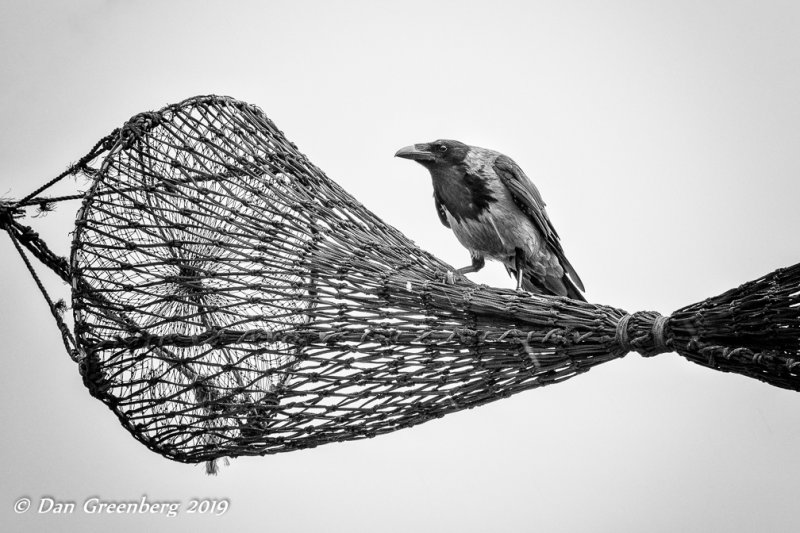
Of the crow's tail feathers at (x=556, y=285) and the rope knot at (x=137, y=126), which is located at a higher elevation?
the rope knot at (x=137, y=126)

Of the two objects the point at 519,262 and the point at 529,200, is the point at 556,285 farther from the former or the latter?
the point at 529,200

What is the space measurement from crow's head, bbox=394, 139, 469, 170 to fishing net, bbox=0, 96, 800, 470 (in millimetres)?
967

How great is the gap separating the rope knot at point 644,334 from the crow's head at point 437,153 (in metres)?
2.07

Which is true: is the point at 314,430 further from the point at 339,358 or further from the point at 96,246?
the point at 96,246

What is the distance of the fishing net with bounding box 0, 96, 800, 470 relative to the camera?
3164mm

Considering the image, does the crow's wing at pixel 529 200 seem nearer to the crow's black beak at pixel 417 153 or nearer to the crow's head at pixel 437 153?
the crow's head at pixel 437 153

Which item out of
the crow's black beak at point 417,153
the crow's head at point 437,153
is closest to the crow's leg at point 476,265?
the crow's head at point 437,153

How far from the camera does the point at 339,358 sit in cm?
348

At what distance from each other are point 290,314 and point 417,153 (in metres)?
1.71

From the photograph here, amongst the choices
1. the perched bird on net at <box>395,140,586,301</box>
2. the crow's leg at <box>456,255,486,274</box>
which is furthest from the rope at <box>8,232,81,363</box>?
the crow's leg at <box>456,255,486,274</box>

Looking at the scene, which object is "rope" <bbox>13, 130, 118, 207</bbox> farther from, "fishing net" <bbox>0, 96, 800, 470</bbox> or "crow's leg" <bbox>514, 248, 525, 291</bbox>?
"crow's leg" <bbox>514, 248, 525, 291</bbox>

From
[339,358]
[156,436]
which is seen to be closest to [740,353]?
[339,358]

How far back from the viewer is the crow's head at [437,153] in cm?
503

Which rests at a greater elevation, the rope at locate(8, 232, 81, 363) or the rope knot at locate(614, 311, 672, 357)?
the rope at locate(8, 232, 81, 363)
